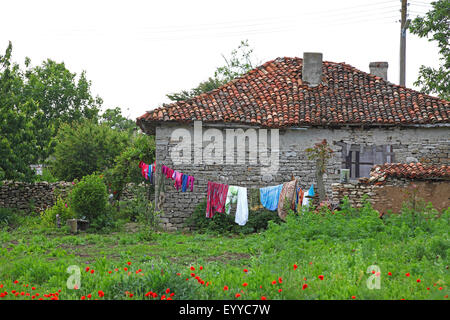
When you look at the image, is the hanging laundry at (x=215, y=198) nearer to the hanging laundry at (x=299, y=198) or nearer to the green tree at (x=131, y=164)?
the hanging laundry at (x=299, y=198)

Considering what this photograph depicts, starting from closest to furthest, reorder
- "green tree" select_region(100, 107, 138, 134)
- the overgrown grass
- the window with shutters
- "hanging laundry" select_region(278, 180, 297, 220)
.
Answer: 1. the overgrown grass
2. "hanging laundry" select_region(278, 180, 297, 220)
3. the window with shutters
4. "green tree" select_region(100, 107, 138, 134)

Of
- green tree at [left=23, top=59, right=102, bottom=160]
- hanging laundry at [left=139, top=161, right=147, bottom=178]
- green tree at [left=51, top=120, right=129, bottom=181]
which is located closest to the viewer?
hanging laundry at [left=139, top=161, right=147, bottom=178]

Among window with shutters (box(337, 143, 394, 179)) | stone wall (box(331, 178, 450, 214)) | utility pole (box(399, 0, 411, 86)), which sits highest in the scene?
utility pole (box(399, 0, 411, 86))

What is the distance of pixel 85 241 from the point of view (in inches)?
484

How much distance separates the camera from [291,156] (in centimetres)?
1548

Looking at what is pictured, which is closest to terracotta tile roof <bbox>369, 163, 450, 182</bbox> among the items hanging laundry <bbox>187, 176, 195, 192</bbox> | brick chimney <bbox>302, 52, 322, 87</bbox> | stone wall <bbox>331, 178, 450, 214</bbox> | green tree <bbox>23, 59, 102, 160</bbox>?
stone wall <bbox>331, 178, 450, 214</bbox>

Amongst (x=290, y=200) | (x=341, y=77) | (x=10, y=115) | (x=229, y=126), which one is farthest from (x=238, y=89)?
(x=10, y=115)

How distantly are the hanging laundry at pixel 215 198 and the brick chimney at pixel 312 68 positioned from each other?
200 inches

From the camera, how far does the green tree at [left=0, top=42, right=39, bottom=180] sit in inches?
698

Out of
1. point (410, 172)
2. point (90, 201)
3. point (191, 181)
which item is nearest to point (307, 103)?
point (191, 181)

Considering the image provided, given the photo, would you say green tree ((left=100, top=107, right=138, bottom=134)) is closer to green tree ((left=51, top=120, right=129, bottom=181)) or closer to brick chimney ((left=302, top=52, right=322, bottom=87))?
green tree ((left=51, top=120, right=129, bottom=181))

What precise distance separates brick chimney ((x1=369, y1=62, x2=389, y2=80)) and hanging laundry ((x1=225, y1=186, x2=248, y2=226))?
7675 millimetres

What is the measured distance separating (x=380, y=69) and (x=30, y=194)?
1425 cm

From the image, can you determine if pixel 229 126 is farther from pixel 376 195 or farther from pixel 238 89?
pixel 376 195
